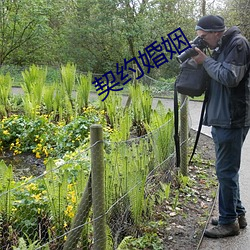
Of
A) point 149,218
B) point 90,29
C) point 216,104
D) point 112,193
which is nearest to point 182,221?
point 149,218

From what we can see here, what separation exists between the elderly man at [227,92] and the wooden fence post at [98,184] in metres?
1.10

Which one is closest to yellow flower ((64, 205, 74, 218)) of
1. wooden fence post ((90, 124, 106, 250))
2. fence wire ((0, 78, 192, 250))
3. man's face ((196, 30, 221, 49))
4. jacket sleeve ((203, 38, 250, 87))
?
fence wire ((0, 78, 192, 250))

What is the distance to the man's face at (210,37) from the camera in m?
3.09

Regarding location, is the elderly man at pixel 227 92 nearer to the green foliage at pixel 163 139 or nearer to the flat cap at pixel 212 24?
the flat cap at pixel 212 24

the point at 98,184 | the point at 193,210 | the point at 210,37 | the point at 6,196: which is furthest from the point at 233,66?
the point at 6,196

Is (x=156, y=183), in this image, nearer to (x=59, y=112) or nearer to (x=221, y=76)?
(x=221, y=76)

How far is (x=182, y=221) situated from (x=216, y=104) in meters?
1.26

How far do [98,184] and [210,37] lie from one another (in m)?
1.52

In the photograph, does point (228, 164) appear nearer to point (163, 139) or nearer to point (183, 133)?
point (163, 139)

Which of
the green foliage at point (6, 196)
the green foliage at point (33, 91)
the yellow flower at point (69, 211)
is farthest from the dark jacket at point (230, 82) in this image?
the green foliage at point (33, 91)

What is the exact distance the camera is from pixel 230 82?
9.46 ft

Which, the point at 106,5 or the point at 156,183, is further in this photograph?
the point at 106,5

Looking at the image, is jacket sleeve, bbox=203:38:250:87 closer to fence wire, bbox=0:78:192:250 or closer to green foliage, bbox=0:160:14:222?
fence wire, bbox=0:78:192:250

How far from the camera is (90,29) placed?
15375mm
